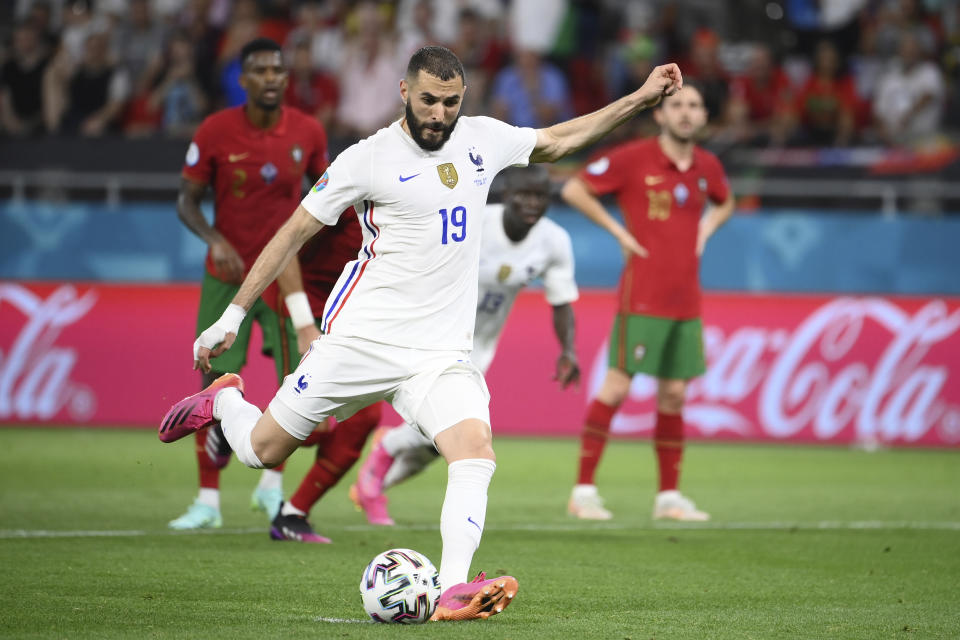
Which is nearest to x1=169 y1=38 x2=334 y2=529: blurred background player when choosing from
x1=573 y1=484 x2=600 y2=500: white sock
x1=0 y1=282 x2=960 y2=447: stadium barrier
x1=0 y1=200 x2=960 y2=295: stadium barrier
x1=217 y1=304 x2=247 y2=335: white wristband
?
x1=573 y1=484 x2=600 y2=500: white sock

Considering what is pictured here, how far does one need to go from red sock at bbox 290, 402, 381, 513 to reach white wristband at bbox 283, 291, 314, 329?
77 centimetres

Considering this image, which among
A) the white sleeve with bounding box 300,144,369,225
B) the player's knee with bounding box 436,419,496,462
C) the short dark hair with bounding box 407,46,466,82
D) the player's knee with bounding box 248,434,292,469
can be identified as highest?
the short dark hair with bounding box 407,46,466,82

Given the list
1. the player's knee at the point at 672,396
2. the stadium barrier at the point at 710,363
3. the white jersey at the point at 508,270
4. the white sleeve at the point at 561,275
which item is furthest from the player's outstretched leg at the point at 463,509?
the stadium barrier at the point at 710,363

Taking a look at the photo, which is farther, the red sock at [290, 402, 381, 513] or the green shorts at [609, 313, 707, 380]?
the green shorts at [609, 313, 707, 380]

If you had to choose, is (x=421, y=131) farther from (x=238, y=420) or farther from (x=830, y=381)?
(x=830, y=381)

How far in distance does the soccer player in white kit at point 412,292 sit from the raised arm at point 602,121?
1.04 feet

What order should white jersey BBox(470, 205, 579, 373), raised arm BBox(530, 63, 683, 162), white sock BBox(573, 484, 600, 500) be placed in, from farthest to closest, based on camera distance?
white sock BBox(573, 484, 600, 500)
white jersey BBox(470, 205, 579, 373)
raised arm BBox(530, 63, 683, 162)

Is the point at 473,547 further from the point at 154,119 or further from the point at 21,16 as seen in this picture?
the point at 21,16

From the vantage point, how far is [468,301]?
20.2 feet

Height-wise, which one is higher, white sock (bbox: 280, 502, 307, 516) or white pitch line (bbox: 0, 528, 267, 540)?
white sock (bbox: 280, 502, 307, 516)

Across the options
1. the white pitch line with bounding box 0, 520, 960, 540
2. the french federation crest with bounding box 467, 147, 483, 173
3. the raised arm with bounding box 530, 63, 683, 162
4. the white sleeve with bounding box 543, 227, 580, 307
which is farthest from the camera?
the white sleeve with bounding box 543, 227, 580, 307

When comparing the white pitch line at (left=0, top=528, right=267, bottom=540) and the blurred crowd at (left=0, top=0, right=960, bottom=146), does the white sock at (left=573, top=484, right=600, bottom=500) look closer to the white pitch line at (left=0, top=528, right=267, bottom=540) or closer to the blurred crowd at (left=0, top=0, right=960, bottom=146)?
the white pitch line at (left=0, top=528, right=267, bottom=540)

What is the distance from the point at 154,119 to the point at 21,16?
2583 millimetres

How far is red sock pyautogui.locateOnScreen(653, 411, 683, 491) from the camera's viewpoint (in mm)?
9727
